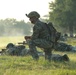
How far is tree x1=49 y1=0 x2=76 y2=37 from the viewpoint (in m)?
78.4

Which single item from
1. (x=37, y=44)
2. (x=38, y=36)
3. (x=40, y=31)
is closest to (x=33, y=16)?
Result: (x=40, y=31)

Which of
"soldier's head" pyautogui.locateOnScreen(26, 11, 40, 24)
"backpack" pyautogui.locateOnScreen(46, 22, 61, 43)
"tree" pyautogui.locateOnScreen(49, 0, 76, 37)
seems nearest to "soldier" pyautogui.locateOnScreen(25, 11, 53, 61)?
"soldier's head" pyautogui.locateOnScreen(26, 11, 40, 24)

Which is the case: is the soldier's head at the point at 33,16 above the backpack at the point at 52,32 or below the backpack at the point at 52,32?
above

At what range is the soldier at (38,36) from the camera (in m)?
12.4

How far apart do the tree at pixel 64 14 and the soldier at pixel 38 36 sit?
Answer: 6603 centimetres

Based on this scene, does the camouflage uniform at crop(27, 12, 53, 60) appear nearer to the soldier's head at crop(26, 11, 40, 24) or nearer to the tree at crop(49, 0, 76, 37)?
the soldier's head at crop(26, 11, 40, 24)

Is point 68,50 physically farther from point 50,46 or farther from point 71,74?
point 71,74

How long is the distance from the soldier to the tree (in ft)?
217

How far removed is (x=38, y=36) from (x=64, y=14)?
6750 centimetres

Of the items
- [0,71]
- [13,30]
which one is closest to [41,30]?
[0,71]

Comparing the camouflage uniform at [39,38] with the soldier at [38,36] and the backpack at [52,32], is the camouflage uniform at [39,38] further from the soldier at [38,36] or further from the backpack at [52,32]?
the backpack at [52,32]

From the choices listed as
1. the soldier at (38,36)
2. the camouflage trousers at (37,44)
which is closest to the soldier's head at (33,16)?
the soldier at (38,36)

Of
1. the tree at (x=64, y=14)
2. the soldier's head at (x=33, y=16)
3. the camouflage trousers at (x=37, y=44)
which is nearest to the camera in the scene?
the soldier's head at (x=33, y=16)

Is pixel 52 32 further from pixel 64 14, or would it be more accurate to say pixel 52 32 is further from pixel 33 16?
A: pixel 64 14
